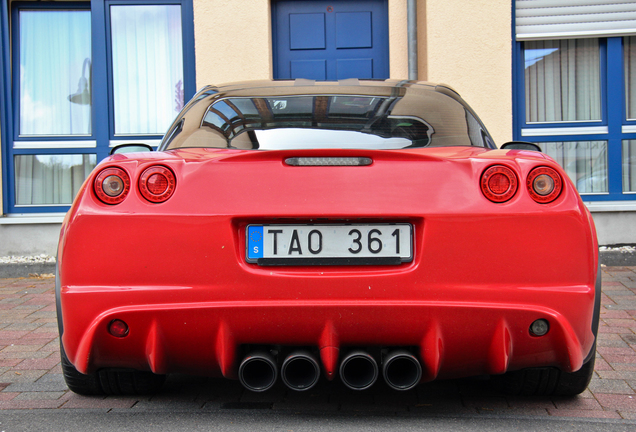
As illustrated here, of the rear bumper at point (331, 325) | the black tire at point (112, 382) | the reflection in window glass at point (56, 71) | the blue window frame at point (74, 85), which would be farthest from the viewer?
the reflection in window glass at point (56, 71)

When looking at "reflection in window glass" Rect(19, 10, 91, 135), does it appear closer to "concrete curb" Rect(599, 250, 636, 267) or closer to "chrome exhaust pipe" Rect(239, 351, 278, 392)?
"chrome exhaust pipe" Rect(239, 351, 278, 392)

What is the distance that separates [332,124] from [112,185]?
896 millimetres

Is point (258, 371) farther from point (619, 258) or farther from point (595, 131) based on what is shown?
point (595, 131)

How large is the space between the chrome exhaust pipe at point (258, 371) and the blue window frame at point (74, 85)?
5425 mm

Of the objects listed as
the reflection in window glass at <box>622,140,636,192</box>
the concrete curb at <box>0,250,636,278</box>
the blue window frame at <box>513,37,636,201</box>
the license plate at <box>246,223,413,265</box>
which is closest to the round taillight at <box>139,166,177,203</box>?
the license plate at <box>246,223,413,265</box>

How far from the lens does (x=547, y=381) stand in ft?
8.35

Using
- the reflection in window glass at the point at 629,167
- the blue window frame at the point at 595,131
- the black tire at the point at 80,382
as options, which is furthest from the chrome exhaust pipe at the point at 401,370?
the reflection in window glass at the point at 629,167

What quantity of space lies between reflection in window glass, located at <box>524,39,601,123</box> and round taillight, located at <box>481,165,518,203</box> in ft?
17.7

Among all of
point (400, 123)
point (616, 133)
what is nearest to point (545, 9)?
point (616, 133)

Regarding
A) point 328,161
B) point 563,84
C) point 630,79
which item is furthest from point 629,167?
point 328,161

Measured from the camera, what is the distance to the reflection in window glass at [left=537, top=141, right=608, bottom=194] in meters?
6.94

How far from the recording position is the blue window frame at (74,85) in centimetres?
703

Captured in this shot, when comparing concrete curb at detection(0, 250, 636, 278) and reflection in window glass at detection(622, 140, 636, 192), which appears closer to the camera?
concrete curb at detection(0, 250, 636, 278)

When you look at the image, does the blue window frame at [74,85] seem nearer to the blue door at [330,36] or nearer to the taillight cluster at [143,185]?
the blue door at [330,36]
